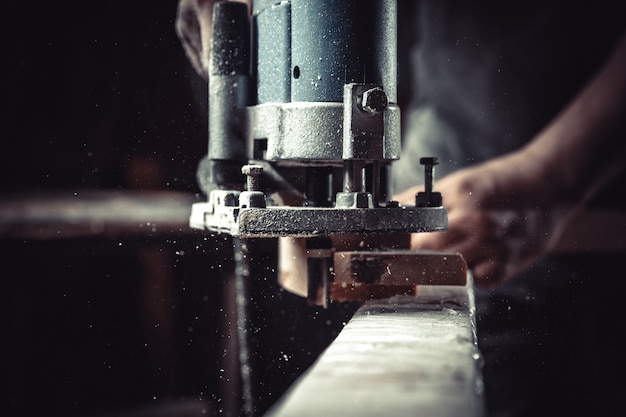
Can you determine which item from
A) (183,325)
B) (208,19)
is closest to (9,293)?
(183,325)

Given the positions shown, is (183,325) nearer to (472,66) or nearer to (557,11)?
(472,66)

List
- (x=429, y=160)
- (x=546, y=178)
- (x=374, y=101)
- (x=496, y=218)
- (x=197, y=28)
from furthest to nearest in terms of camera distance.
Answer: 1. (x=546, y=178)
2. (x=496, y=218)
3. (x=197, y=28)
4. (x=429, y=160)
5. (x=374, y=101)

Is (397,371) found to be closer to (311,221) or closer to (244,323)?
(311,221)

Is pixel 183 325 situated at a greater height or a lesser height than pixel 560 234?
lesser

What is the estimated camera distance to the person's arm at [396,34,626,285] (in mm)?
2201

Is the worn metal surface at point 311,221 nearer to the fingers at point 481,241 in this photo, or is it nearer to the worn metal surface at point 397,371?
the worn metal surface at point 397,371

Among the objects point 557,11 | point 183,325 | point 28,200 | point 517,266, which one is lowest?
point 183,325

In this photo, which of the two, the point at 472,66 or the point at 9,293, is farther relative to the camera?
the point at 472,66

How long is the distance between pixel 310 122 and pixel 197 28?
878 mm

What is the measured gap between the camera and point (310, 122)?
1.23m

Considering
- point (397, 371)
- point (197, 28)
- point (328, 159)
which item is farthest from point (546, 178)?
point (397, 371)

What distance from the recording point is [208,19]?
1892 mm

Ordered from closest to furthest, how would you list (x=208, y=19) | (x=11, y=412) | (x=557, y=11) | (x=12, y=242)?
(x=208, y=19) < (x=12, y=242) < (x=11, y=412) < (x=557, y=11)

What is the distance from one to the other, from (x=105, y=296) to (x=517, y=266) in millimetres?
1429
